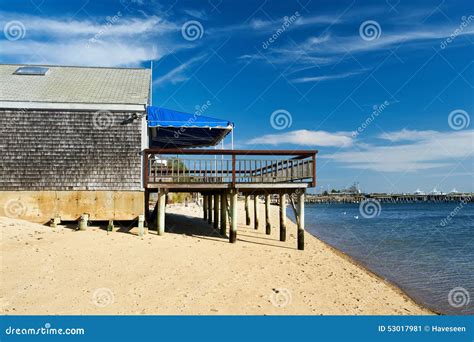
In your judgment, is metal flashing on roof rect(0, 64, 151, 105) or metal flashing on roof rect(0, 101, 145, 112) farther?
metal flashing on roof rect(0, 64, 151, 105)

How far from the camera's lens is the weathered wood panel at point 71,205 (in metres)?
14.9

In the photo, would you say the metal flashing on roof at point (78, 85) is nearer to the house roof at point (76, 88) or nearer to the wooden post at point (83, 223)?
the house roof at point (76, 88)

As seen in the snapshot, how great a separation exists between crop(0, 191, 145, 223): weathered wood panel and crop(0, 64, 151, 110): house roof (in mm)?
3376

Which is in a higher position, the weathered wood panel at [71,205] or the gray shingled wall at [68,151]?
the gray shingled wall at [68,151]

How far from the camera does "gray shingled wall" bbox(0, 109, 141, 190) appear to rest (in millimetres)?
15078

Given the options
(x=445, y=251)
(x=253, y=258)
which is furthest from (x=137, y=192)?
(x=445, y=251)

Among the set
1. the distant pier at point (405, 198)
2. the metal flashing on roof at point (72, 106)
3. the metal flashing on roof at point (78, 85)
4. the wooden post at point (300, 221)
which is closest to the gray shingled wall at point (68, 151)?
the metal flashing on roof at point (72, 106)

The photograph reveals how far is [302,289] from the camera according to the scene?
9.69m

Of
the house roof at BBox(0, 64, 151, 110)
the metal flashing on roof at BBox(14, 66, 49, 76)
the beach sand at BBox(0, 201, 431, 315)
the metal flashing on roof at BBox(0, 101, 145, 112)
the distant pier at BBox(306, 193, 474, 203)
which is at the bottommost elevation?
the distant pier at BBox(306, 193, 474, 203)

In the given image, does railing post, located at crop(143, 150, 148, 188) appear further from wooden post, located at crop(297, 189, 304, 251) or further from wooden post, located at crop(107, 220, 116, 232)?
wooden post, located at crop(297, 189, 304, 251)

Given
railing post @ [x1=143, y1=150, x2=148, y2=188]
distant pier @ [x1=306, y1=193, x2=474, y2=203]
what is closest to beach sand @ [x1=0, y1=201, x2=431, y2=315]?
railing post @ [x1=143, y1=150, x2=148, y2=188]

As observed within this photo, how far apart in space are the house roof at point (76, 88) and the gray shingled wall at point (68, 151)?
0.39 m

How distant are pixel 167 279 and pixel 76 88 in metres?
10.7

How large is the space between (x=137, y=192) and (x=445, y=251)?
54.7 feet
